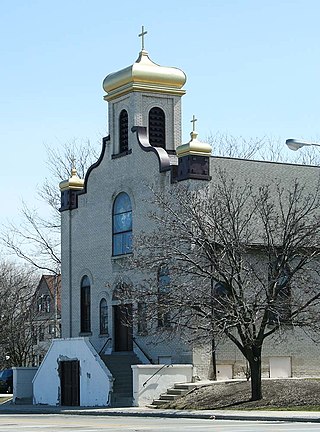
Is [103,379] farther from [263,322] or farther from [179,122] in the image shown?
[179,122]

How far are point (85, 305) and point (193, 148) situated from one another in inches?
454

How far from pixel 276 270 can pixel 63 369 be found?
1200 cm

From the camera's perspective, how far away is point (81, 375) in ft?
147

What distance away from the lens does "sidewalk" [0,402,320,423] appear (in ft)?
105

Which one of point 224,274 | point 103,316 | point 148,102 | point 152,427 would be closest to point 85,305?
point 103,316

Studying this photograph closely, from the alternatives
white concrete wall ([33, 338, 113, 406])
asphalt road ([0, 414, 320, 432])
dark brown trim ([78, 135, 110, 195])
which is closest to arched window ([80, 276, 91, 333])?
white concrete wall ([33, 338, 113, 406])

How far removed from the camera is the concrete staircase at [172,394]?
134ft

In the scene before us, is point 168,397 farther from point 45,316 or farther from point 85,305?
point 45,316

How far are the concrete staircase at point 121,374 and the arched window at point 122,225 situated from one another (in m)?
4.60

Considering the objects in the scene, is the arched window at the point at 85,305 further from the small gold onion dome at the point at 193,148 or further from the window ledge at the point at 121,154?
the small gold onion dome at the point at 193,148

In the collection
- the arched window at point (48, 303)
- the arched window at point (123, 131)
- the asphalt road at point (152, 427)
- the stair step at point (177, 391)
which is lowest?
the stair step at point (177, 391)

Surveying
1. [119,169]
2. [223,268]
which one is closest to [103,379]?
[223,268]

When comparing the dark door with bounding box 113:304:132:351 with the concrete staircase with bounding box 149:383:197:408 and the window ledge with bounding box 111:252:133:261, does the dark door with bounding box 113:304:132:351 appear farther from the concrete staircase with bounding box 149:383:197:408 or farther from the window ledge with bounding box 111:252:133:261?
the concrete staircase with bounding box 149:383:197:408

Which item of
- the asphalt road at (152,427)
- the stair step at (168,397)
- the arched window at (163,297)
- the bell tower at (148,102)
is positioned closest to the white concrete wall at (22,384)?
the arched window at (163,297)
